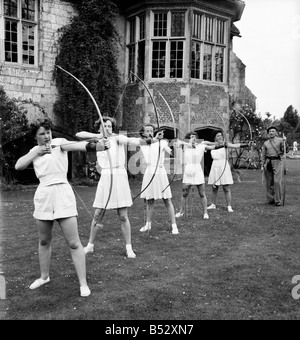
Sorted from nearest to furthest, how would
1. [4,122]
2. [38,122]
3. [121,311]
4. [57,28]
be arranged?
[121,311] → [38,122] → [4,122] → [57,28]

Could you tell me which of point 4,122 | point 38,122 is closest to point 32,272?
point 38,122

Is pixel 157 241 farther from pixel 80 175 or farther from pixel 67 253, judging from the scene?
pixel 80 175

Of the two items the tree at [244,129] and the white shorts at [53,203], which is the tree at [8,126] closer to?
the white shorts at [53,203]

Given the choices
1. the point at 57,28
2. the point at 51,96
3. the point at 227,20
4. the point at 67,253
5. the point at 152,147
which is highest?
the point at 227,20

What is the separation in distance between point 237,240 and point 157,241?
1.35 metres

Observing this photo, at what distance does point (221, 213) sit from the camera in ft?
28.6

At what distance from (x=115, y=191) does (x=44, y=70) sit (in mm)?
9953

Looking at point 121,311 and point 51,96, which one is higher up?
point 51,96

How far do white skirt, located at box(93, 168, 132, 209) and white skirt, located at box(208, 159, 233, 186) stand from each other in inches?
160

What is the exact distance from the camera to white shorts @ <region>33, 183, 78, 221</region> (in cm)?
395

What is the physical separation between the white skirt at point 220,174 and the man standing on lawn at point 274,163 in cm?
145

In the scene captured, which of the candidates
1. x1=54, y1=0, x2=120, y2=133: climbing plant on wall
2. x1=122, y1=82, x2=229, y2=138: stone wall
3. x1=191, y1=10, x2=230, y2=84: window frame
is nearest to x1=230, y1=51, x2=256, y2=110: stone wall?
x1=191, y1=10, x2=230, y2=84: window frame

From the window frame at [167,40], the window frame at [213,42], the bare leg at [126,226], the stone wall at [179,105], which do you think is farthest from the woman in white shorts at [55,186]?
the window frame at [213,42]

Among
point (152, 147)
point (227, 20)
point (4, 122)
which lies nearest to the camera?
point (152, 147)
